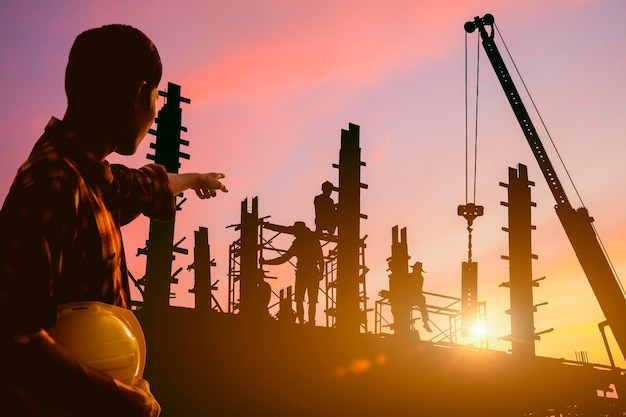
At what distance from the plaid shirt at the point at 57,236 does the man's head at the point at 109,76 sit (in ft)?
0.27

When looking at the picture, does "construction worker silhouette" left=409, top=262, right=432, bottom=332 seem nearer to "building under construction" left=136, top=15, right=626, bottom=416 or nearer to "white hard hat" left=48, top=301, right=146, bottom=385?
"building under construction" left=136, top=15, right=626, bottom=416

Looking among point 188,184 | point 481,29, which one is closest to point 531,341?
point 188,184

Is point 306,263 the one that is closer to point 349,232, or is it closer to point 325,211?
point 325,211

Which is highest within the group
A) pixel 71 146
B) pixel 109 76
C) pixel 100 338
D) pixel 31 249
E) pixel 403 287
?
pixel 403 287

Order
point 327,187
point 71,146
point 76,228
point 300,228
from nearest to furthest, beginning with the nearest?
point 76,228, point 71,146, point 327,187, point 300,228

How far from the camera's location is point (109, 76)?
1.38 m

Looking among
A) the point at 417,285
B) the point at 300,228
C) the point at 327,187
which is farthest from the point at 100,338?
the point at 417,285

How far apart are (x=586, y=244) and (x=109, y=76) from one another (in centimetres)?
2001

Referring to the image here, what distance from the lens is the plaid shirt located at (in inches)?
42.1

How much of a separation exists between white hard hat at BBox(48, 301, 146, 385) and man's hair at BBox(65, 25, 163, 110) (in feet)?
1.65

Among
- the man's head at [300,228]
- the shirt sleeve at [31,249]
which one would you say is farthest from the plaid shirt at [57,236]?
the man's head at [300,228]

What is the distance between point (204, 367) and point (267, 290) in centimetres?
695

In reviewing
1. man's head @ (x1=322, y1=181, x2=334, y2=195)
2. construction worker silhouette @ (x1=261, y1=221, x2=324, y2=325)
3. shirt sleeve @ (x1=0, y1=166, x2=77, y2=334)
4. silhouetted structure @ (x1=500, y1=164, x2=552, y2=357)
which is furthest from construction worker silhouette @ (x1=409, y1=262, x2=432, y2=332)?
shirt sleeve @ (x1=0, y1=166, x2=77, y2=334)

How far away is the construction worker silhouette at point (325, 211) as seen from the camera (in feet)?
42.5
